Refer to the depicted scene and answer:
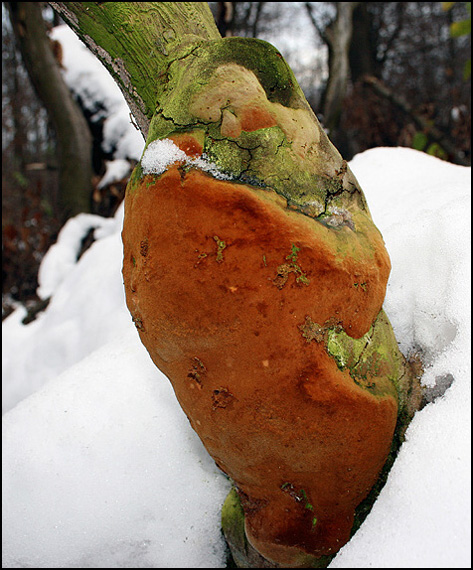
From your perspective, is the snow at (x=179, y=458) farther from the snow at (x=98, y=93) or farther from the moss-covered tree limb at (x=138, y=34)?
the snow at (x=98, y=93)

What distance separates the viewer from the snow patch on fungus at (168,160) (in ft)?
2.33

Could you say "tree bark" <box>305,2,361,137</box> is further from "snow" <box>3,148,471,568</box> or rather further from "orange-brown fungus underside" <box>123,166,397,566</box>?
"orange-brown fungus underside" <box>123,166,397,566</box>

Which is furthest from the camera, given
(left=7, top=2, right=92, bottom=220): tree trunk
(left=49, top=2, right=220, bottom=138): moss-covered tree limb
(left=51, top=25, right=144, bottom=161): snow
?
(left=51, top=25, right=144, bottom=161): snow

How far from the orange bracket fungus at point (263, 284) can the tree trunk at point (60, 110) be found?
2.91 m

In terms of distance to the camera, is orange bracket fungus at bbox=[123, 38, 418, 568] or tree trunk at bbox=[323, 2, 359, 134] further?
tree trunk at bbox=[323, 2, 359, 134]

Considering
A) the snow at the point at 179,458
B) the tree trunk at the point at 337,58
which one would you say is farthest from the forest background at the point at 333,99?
the snow at the point at 179,458

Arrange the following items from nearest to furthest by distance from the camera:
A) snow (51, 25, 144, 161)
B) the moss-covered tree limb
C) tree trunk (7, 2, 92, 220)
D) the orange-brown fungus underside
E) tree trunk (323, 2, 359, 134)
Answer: the orange-brown fungus underside < the moss-covered tree limb < tree trunk (7, 2, 92, 220) < snow (51, 25, 144, 161) < tree trunk (323, 2, 359, 134)

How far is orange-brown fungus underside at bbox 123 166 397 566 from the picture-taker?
27.6 inches

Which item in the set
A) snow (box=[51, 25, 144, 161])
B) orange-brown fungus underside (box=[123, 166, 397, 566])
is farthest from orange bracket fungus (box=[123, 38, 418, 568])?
snow (box=[51, 25, 144, 161])

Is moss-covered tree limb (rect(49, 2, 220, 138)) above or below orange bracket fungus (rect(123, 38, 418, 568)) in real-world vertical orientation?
above

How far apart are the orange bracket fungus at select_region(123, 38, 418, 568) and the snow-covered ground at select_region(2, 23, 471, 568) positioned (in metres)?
0.11

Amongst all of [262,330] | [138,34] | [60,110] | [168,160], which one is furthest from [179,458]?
[60,110]

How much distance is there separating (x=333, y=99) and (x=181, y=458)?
3440 mm

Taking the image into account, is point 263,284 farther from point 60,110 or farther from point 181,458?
point 60,110
